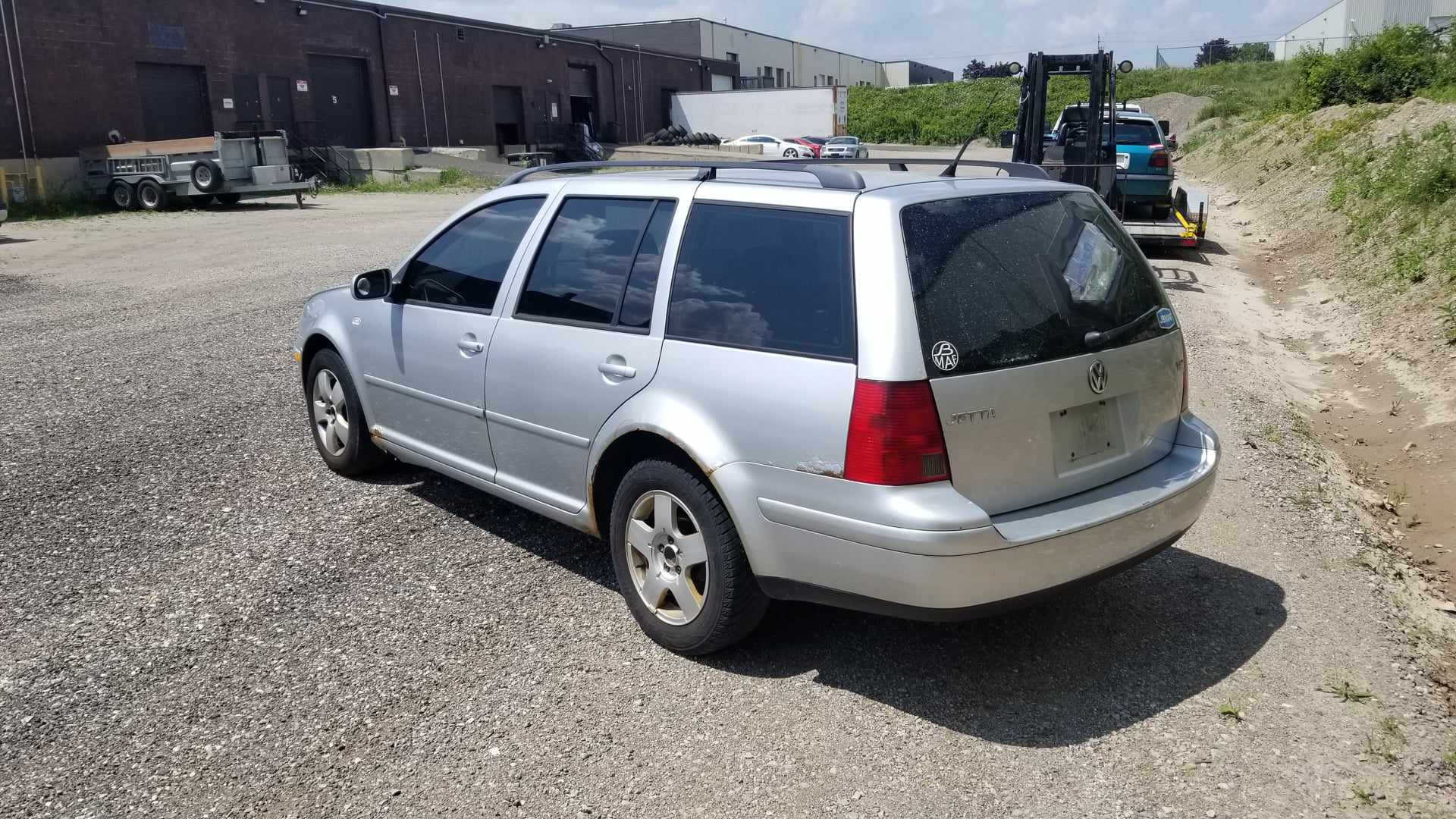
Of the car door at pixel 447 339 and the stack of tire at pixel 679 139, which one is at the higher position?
the stack of tire at pixel 679 139

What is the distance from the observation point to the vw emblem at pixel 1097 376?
3.79 metres

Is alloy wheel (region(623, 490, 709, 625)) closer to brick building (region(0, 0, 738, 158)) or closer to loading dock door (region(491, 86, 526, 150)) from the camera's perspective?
brick building (region(0, 0, 738, 158))

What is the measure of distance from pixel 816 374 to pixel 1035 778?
1424 mm

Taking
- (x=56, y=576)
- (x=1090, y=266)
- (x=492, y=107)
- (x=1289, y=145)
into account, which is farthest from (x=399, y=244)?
(x=492, y=107)

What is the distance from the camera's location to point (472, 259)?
5.12m

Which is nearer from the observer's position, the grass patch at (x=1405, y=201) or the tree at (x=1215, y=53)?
the grass patch at (x=1405, y=201)

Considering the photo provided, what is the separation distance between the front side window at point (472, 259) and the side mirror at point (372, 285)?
173 mm

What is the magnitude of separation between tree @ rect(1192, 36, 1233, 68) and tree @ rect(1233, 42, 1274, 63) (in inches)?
21.5

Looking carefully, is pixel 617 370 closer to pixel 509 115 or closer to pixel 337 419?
pixel 337 419

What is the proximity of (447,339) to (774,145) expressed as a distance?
4860cm

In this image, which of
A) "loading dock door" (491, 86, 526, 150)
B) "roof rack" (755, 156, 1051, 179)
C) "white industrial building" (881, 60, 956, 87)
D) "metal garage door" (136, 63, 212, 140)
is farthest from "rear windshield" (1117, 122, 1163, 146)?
"white industrial building" (881, 60, 956, 87)

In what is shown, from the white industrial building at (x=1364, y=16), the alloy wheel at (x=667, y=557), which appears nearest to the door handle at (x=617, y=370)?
the alloy wheel at (x=667, y=557)

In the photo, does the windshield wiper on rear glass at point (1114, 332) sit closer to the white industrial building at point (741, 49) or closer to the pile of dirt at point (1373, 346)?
the pile of dirt at point (1373, 346)

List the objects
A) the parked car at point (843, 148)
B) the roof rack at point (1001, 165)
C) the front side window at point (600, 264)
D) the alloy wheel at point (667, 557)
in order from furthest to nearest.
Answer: the parked car at point (843, 148) < the roof rack at point (1001, 165) < the front side window at point (600, 264) < the alloy wheel at point (667, 557)
